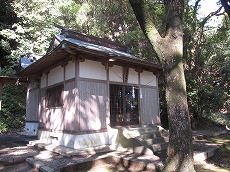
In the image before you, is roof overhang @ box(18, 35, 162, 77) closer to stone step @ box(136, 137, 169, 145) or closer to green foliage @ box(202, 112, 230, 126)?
stone step @ box(136, 137, 169, 145)

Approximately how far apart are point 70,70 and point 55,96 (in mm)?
1756

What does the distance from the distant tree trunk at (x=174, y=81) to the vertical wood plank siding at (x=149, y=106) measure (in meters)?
5.58

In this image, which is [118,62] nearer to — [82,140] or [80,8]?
[82,140]

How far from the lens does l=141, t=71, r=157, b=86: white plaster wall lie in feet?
35.6

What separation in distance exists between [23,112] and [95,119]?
11.4 meters

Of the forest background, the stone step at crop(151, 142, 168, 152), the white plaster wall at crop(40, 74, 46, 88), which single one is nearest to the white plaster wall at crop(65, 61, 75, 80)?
the white plaster wall at crop(40, 74, 46, 88)

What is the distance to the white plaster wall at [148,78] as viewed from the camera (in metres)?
10.9

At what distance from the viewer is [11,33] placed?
57.0 ft

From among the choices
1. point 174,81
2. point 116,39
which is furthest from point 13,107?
point 174,81

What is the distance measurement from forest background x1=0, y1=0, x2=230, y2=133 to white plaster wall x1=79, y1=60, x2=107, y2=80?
6.57 metres

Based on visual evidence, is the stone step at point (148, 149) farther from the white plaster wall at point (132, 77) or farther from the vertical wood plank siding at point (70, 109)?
the white plaster wall at point (132, 77)

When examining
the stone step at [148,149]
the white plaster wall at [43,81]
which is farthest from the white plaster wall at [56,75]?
the stone step at [148,149]

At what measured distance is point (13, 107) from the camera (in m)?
17.7

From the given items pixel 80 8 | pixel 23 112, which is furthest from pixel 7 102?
pixel 80 8
